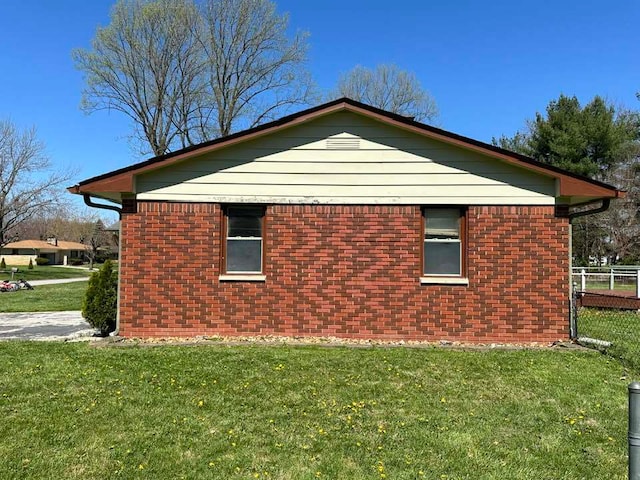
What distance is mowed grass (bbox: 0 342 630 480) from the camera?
399 centimetres

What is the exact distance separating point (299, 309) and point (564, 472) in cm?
562

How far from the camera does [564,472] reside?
13.0 ft

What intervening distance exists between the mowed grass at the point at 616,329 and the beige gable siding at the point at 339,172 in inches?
128

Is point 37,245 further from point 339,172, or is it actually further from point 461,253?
point 461,253

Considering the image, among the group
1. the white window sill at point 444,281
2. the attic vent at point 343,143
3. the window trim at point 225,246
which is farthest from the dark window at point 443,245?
the window trim at point 225,246

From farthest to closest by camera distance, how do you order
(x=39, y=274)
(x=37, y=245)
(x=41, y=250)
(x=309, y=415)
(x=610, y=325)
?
(x=41, y=250) → (x=37, y=245) → (x=39, y=274) → (x=610, y=325) → (x=309, y=415)

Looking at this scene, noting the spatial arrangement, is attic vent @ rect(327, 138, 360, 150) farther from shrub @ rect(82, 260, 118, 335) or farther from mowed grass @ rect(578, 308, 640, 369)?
mowed grass @ rect(578, 308, 640, 369)

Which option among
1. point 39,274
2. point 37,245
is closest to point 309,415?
point 39,274

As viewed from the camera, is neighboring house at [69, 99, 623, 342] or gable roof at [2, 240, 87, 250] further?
gable roof at [2, 240, 87, 250]

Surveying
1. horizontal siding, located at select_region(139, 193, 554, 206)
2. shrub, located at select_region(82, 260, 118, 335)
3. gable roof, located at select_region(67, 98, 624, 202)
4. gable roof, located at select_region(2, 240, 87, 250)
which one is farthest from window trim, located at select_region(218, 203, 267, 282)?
gable roof, located at select_region(2, 240, 87, 250)

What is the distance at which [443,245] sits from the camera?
912 cm

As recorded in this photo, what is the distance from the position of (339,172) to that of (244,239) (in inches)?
86.4

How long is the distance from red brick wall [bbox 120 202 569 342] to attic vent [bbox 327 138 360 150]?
1136 mm

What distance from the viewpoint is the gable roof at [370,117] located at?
8586 millimetres
